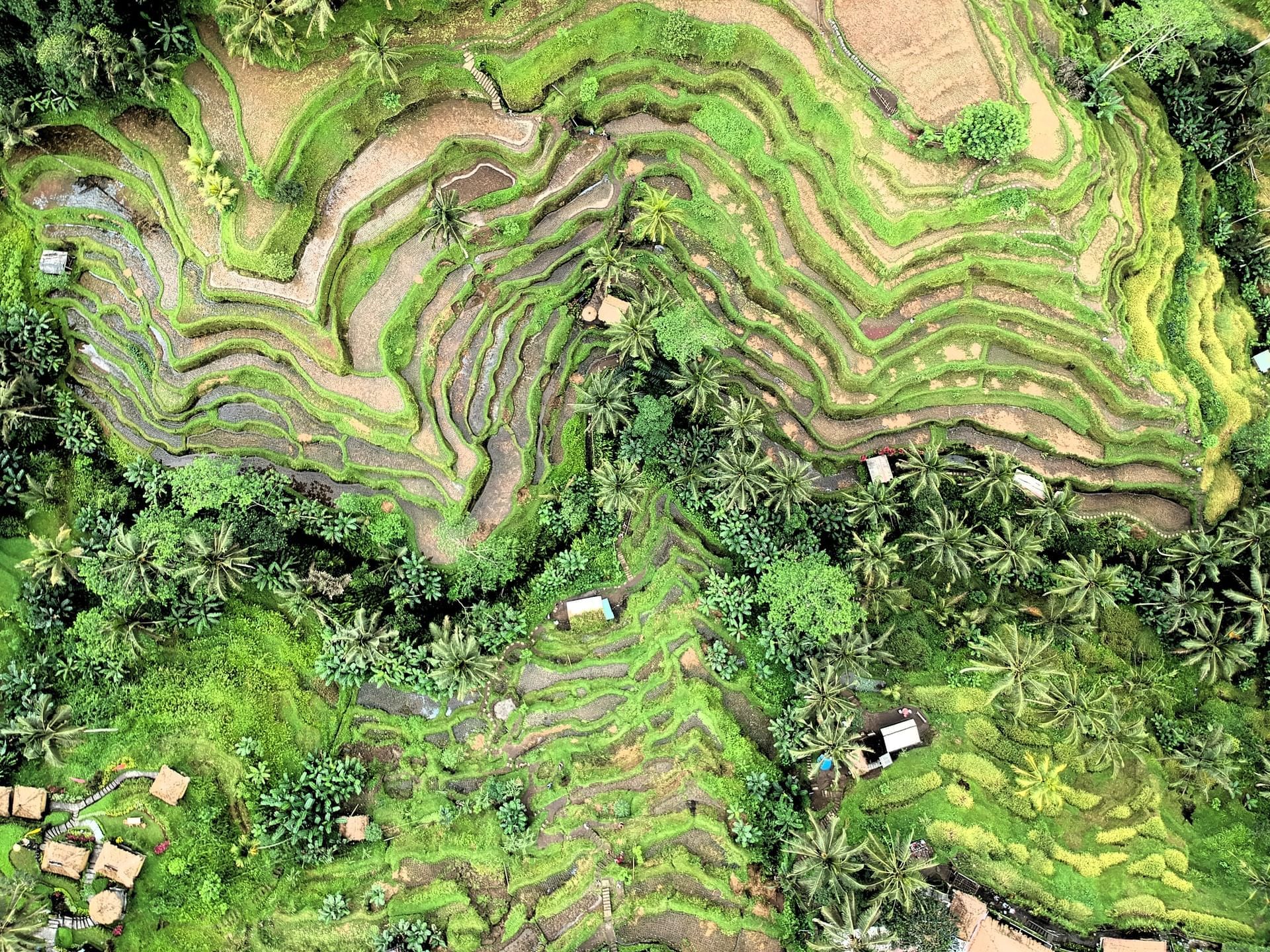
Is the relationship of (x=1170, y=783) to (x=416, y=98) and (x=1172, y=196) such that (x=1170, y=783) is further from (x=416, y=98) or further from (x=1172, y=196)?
(x=416, y=98)

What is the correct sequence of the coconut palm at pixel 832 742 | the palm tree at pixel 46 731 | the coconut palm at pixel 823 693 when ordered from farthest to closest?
the coconut palm at pixel 823 693
the coconut palm at pixel 832 742
the palm tree at pixel 46 731

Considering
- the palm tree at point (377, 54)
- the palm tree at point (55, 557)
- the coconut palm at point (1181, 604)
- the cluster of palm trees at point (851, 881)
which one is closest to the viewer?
the cluster of palm trees at point (851, 881)

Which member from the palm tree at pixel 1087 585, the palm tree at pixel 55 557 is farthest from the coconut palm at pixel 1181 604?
the palm tree at pixel 55 557

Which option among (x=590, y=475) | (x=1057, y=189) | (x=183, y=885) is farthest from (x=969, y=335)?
(x=183, y=885)

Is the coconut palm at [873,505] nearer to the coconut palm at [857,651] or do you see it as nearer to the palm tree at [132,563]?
the coconut palm at [857,651]

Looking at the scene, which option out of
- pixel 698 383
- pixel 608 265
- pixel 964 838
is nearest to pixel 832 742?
pixel 964 838

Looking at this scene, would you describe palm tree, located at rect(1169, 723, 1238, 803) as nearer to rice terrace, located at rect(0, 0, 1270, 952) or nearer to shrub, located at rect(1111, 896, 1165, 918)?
rice terrace, located at rect(0, 0, 1270, 952)

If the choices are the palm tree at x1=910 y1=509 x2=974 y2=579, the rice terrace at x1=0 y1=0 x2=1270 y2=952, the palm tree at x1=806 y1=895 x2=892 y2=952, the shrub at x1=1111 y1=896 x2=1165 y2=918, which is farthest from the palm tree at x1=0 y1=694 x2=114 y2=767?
the shrub at x1=1111 y1=896 x2=1165 y2=918
